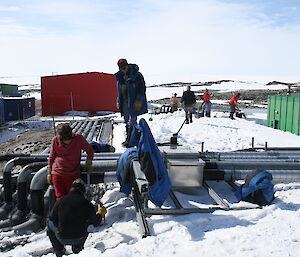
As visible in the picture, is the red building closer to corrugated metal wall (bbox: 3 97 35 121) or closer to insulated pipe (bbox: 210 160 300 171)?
corrugated metal wall (bbox: 3 97 35 121)

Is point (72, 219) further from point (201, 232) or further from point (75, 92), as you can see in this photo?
point (75, 92)

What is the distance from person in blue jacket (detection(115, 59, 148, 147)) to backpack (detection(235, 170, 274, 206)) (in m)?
3.04

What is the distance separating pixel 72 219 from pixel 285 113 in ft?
56.9

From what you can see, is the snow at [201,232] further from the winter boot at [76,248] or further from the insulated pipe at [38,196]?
the insulated pipe at [38,196]

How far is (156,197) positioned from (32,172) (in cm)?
270

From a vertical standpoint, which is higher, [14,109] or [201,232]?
[201,232]

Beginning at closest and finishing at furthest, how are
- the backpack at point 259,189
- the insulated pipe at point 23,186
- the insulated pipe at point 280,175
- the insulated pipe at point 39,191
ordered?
the backpack at point 259,189 → the insulated pipe at point 39,191 → the insulated pipe at point 280,175 → the insulated pipe at point 23,186

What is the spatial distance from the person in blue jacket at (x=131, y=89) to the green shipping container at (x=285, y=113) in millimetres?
12730

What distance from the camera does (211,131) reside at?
12258mm

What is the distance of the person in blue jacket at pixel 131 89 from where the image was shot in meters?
7.29

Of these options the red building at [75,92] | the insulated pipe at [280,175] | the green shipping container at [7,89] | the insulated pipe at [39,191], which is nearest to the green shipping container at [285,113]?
the red building at [75,92]

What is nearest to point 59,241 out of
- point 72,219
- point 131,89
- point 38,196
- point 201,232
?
point 72,219

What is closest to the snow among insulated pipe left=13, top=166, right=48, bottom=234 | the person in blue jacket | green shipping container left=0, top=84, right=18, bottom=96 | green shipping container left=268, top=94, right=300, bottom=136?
insulated pipe left=13, top=166, right=48, bottom=234

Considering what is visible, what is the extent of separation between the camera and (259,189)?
4984mm
